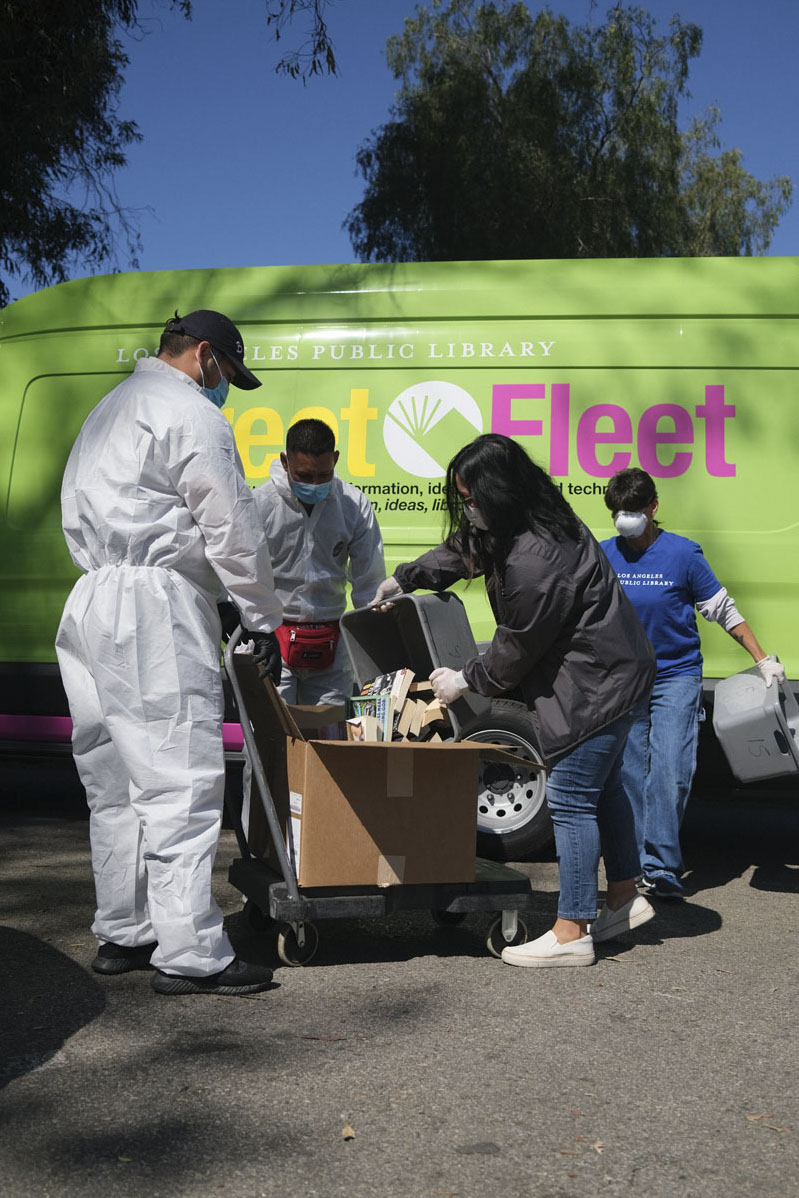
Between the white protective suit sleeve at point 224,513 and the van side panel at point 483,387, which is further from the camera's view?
the van side panel at point 483,387

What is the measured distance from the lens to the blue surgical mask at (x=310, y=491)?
5.15 m

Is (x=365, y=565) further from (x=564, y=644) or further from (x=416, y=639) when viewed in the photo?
(x=564, y=644)

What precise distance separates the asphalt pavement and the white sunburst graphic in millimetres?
2256

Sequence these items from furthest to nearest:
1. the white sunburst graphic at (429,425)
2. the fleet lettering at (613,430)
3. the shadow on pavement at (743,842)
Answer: the white sunburst graphic at (429,425) < the fleet lettering at (613,430) < the shadow on pavement at (743,842)

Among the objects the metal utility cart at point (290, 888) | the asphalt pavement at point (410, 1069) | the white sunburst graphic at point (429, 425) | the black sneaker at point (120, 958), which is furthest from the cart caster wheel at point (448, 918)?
the white sunburst graphic at point (429, 425)

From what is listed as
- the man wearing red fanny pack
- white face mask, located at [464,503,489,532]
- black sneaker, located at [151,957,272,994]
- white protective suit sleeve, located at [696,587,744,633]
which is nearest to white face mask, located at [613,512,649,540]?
white protective suit sleeve, located at [696,587,744,633]

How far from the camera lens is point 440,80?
77.4 feet

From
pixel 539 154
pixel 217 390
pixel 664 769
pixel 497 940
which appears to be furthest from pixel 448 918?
pixel 539 154

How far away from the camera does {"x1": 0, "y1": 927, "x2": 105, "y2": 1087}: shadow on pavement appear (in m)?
3.13

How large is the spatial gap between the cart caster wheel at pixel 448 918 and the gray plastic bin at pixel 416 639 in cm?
67

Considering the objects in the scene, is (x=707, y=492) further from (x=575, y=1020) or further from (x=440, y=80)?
(x=440, y=80)

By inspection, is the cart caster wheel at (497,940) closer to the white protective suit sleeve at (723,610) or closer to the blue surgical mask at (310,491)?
the white protective suit sleeve at (723,610)

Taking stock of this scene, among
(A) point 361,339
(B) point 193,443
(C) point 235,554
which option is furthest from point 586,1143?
(A) point 361,339

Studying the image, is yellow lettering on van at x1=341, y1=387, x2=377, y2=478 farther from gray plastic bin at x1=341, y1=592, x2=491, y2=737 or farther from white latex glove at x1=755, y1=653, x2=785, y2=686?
white latex glove at x1=755, y1=653, x2=785, y2=686
